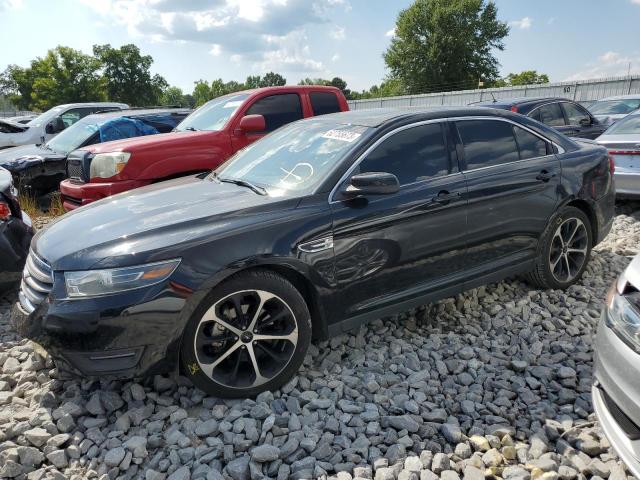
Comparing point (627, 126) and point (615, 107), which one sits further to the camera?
point (615, 107)

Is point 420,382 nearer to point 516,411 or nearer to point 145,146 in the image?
point 516,411

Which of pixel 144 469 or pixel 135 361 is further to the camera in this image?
pixel 135 361

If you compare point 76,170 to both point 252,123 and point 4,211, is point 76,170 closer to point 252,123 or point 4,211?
point 4,211

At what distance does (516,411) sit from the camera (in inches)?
112

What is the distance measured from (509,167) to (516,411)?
6.36 feet

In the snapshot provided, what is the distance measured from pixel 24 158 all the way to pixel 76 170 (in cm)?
227

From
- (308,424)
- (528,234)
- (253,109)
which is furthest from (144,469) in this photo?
(253,109)

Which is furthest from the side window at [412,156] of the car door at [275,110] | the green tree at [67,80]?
the green tree at [67,80]

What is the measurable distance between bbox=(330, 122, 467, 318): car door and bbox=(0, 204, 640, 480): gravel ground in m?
0.48

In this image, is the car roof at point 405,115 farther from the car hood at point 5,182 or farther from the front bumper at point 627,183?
the front bumper at point 627,183

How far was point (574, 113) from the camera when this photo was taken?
9859 mm

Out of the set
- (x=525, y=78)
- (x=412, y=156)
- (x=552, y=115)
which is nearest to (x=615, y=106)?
(x=552, y=115)

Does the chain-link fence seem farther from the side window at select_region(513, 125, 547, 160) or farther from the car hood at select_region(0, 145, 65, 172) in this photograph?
the side window at select_region(513, 125, 547, 160)

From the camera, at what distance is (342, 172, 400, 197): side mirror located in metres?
3.02
